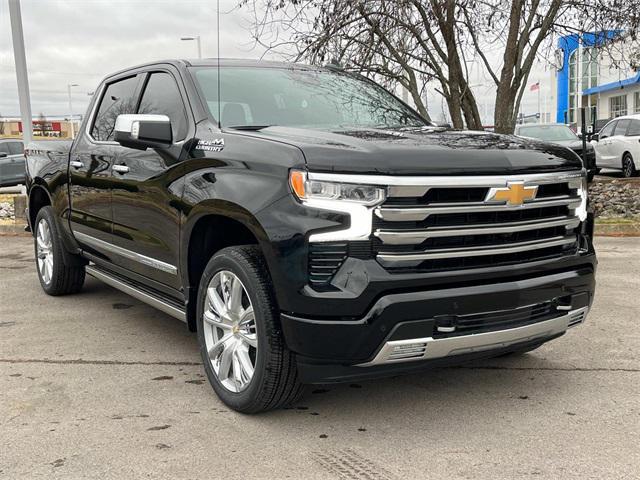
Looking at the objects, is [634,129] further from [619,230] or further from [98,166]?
[98,166]

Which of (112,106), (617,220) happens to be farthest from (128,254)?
(617,220)

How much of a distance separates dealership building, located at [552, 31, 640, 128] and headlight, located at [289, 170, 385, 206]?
8.37 metres

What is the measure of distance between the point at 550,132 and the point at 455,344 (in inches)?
547

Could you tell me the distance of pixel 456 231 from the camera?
3.09 metres

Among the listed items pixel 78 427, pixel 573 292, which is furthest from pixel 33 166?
pixel 573 292

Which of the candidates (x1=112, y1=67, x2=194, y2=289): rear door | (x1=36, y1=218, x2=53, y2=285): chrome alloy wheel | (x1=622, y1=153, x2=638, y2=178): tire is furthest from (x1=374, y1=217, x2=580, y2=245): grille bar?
(x1=622, y1=153, x2=638, y2=178): tire

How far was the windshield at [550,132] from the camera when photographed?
15.6m

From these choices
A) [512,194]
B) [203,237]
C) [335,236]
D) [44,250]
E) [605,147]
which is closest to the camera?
[335,236]

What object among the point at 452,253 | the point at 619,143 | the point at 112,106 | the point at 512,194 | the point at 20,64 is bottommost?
the point at 452,253

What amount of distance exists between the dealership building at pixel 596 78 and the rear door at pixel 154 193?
7.63m

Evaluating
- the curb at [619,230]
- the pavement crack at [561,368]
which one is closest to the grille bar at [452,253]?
the pavement crack at [561,368]

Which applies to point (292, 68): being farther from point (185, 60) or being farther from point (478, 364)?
point (478, 364)

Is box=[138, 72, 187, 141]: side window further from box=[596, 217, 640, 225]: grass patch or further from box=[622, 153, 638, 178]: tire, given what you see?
box=[622, 153, 638, 178]: tire

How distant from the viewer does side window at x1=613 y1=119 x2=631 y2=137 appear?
1695 centimetres
